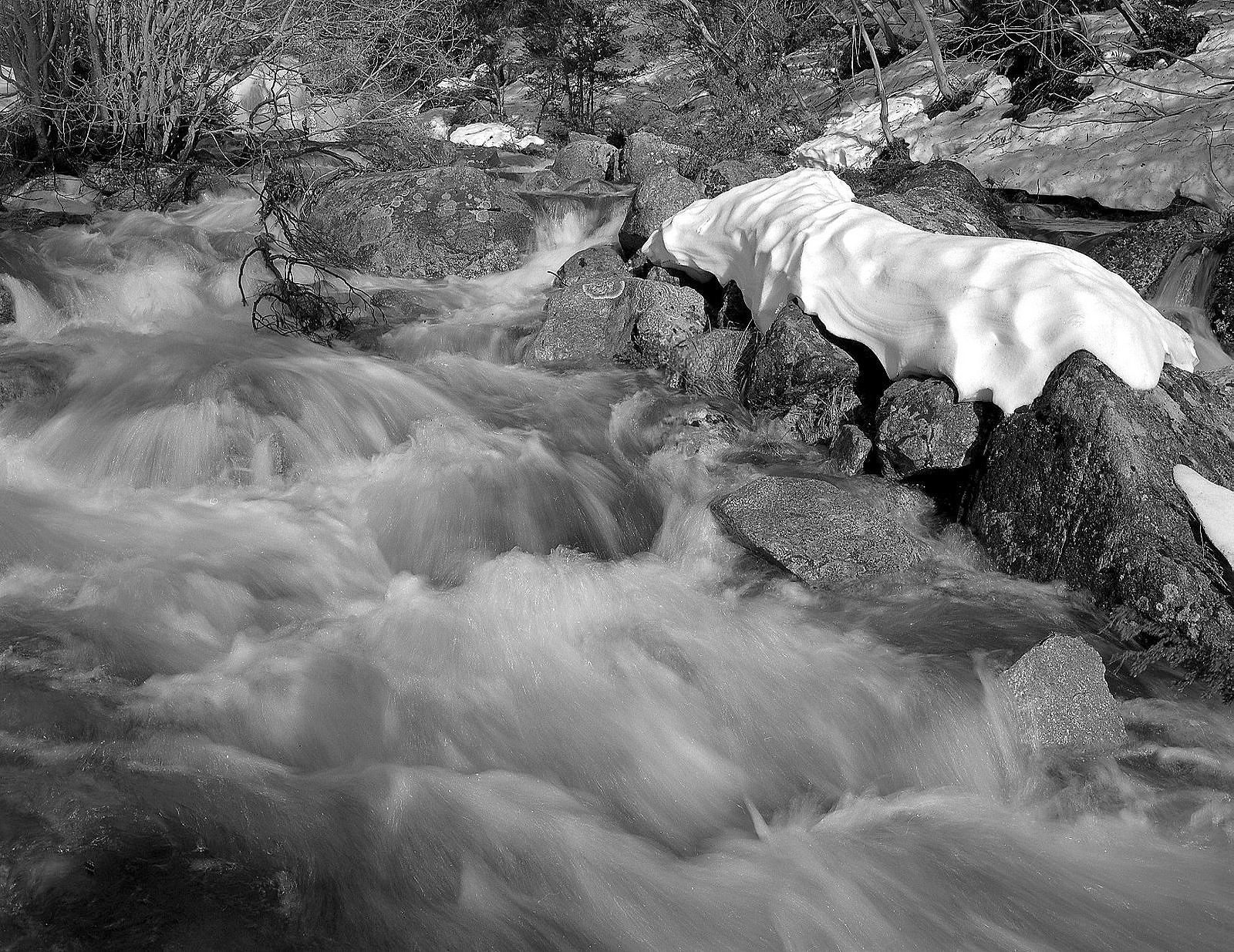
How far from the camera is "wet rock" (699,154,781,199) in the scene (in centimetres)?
794

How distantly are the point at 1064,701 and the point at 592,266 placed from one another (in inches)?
200

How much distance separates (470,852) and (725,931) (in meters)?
0.79

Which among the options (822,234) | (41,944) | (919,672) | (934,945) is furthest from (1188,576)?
(41,944)

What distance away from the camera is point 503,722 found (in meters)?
3.40

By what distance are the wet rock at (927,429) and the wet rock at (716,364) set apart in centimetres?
139

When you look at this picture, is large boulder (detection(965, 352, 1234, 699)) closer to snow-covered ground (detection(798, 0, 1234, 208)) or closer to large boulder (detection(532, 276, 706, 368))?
large boulder (detection(532, 276, 706, 368))

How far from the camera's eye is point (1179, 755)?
10.3 feet

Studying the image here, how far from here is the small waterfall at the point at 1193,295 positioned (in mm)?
6059

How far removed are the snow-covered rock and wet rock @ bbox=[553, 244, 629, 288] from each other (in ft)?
24.2

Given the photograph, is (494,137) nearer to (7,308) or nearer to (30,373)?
(7,308)

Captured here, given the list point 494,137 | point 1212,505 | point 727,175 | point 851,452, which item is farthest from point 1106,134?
point 494,137

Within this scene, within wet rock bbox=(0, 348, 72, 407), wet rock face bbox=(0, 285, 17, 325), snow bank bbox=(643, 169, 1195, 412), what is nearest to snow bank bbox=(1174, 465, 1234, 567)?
snow bank bbox=(643, 169, 1195, 412)

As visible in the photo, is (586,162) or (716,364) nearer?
(716,364)

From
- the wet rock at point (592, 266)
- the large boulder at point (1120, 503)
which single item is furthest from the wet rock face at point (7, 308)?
the large boulder at point (1120, 503)
